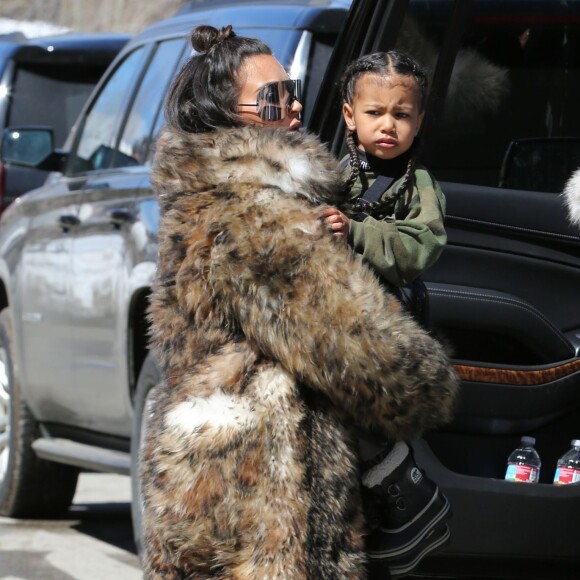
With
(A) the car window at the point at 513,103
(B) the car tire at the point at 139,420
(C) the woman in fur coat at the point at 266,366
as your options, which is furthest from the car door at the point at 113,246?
(C) the woman in fur coat at the point at 266,366

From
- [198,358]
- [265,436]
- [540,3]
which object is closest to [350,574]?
[265,436]

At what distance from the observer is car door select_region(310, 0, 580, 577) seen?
3932 millimetres

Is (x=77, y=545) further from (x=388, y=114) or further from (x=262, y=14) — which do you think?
(x=388, y=114)

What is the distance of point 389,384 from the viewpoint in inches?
115

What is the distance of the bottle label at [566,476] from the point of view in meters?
3.99

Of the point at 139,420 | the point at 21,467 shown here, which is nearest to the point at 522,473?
the point at 139,420

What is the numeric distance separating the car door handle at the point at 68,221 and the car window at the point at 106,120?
267 mm

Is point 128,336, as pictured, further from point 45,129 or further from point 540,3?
point 540,3

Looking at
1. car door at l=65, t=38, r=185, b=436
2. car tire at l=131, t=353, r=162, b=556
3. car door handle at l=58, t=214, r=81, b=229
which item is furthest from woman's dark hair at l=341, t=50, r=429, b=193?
car door handle at l=58, t=214, r=81, b=229

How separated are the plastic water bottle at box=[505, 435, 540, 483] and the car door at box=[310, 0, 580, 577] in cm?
4

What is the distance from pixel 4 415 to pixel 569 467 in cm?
399

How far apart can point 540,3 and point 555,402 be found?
1146mm

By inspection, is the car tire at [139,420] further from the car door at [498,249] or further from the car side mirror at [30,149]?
the car side mirror at [30,149]

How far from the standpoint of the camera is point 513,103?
4309mm
